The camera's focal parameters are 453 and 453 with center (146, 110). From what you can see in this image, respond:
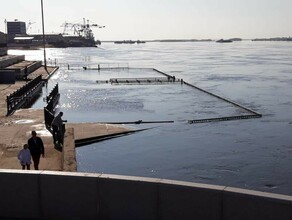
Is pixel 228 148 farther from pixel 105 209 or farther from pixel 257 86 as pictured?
pixel 257 86

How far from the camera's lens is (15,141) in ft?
68.6

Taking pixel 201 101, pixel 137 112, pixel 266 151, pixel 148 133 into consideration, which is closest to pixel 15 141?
pixel 148 133

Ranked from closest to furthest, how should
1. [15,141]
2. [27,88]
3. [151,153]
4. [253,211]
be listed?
[253,211], [15,141], [151,153], [27,88]

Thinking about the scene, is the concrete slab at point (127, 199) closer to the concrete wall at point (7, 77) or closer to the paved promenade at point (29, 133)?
the paved promenade at point (29, 133)

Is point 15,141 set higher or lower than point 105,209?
lower

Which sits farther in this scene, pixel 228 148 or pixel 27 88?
pixel 27 88

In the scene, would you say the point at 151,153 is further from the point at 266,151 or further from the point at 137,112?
the point at 137,112

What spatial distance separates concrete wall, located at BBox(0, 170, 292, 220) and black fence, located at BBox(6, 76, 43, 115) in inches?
891

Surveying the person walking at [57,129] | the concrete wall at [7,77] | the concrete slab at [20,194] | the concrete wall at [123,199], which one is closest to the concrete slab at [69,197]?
the concrete wall at [123,199]

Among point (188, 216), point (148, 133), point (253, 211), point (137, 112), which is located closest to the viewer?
point (253, 211)

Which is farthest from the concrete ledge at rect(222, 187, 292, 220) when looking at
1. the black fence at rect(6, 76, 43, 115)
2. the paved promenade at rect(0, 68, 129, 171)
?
the black fence at rect(6, 76, 43, 115)

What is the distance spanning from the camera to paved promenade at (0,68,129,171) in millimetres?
17062

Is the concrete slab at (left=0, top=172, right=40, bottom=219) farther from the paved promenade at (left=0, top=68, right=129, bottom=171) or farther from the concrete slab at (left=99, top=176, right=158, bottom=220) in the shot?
the paved promenade at (left=0, top=68, right=129, bottom=171)

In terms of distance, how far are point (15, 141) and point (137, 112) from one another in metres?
18.4
